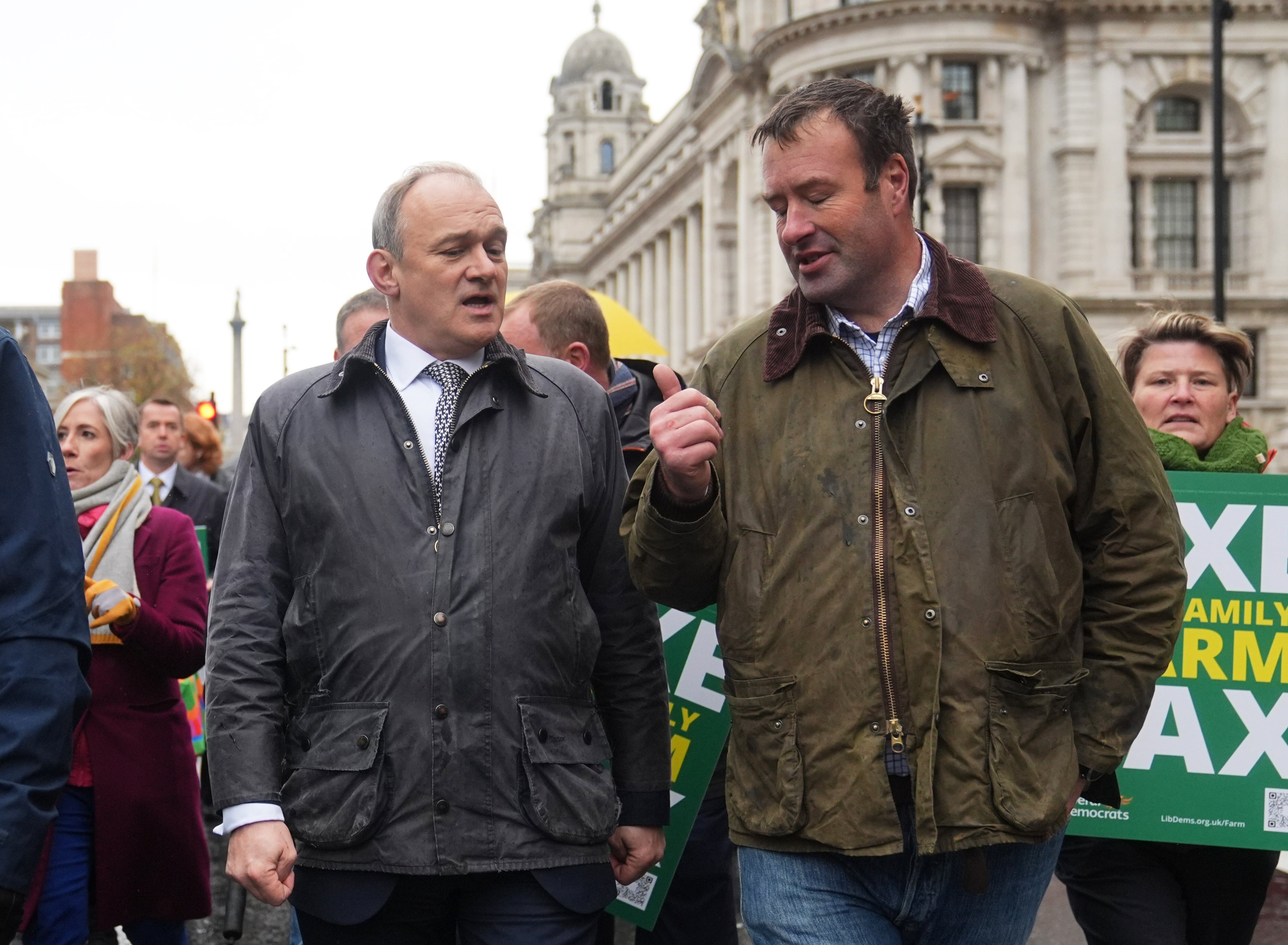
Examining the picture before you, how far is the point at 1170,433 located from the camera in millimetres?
4715

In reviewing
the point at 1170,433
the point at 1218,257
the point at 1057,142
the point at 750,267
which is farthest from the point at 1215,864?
the point at 750,267

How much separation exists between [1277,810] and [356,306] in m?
3.65

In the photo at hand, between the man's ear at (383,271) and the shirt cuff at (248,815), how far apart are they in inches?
45.2

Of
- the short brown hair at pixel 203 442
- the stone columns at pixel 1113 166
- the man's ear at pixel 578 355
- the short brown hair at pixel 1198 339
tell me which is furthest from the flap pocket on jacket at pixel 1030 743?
the stone columns at pixel 1113 166

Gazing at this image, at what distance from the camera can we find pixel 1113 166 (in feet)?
157

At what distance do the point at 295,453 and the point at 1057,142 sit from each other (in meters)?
48.3

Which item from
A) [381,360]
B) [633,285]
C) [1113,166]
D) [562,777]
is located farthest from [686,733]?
[633,285]

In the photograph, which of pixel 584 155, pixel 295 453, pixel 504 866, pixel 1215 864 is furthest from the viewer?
pixel 584 155

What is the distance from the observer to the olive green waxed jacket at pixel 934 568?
3010mm

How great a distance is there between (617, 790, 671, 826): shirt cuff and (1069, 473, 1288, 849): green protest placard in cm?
164

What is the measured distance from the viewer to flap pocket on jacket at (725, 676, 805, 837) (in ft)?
10.0

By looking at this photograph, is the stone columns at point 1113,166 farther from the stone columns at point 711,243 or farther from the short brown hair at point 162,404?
the short brown hair at point 162,404

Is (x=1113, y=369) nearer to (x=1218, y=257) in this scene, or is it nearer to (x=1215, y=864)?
(x=1215, y=864)

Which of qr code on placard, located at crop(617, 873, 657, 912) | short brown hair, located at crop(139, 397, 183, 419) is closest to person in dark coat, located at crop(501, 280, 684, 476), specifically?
qr code on placard, located at crop(617, 873, 657, 912)
